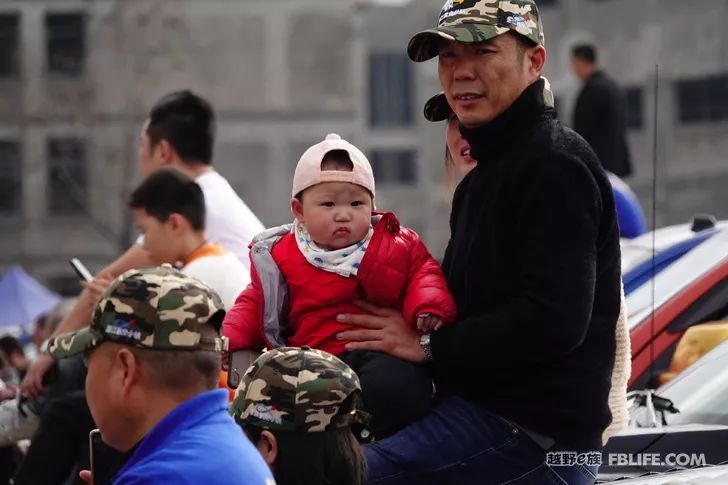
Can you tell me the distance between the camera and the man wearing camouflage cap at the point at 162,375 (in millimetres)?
3977

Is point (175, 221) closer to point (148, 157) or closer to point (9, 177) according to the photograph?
point (148, 157)

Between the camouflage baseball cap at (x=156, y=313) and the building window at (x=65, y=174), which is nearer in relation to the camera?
→ the camouflage baseball cap at (x=156, y=313)

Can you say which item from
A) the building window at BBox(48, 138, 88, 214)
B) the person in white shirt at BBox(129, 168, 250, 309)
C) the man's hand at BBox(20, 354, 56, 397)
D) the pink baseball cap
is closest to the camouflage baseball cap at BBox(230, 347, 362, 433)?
the pink baseball cap

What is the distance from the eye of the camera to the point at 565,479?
4664 mm

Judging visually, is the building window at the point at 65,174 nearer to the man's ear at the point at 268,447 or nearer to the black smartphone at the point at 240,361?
the black smartphone at the point at 240,361

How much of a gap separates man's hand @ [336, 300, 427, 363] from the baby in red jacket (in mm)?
26

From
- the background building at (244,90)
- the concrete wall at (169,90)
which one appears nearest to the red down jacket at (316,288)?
the background building at (244,90)

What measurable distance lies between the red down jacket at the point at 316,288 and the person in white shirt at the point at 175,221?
2114mm

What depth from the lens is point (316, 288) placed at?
5.12 m

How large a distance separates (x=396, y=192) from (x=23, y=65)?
11.1 m

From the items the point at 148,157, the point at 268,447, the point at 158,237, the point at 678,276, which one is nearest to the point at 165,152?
the point at 148,157

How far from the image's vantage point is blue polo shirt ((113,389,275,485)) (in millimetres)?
3867

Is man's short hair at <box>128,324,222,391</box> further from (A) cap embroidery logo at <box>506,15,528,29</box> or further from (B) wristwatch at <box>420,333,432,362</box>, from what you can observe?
(A) cap embroidery logo at <box>506,15,528,29</box>

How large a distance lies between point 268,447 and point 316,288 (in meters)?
0.70
